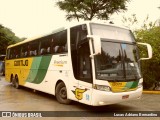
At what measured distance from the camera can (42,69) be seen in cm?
1304

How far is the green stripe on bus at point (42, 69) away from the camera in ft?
41.0

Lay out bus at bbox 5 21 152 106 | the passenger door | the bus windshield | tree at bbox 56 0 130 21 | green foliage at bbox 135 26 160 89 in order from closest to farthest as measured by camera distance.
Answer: bus at bbox 5 21 152 106, the bus windshield, the passenger door, green foliage at bbox 135 26 160 89, tree at bbox 56 0 130 21

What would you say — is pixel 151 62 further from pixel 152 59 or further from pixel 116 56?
pixel 116 56

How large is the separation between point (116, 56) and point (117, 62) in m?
0.22

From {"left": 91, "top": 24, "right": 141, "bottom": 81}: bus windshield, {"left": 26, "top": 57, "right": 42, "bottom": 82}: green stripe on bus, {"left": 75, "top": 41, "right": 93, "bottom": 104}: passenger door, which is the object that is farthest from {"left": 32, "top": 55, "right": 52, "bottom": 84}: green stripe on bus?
{"left": 91, "top": 24, "right": 141, "bottom": 81}: bus windshield

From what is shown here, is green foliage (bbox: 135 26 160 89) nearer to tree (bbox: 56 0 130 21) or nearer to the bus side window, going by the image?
the bus side window

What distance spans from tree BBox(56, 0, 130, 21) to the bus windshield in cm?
2196

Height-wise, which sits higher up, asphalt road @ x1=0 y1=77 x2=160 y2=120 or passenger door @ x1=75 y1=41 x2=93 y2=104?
passenger door @ x1=75 y1=41 x2=93 y2=104

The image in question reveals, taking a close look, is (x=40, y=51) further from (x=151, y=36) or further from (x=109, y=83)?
(x=151, y=36)

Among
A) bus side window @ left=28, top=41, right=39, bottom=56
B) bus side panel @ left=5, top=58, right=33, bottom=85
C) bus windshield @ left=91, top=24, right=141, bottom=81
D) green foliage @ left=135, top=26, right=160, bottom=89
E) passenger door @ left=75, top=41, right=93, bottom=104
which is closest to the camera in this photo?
bus windshield @ left=91, top=24, right=141, bottom=81

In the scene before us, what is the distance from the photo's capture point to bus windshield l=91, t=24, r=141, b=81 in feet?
29.6

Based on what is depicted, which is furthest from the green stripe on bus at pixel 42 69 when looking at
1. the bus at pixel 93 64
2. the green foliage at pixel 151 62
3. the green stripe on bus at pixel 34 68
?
the green foliage at pixel 151 62

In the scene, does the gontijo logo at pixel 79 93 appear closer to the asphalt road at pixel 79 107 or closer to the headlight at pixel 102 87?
the asphalt road at pixel 79 107

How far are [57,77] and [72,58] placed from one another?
5.49 ft
